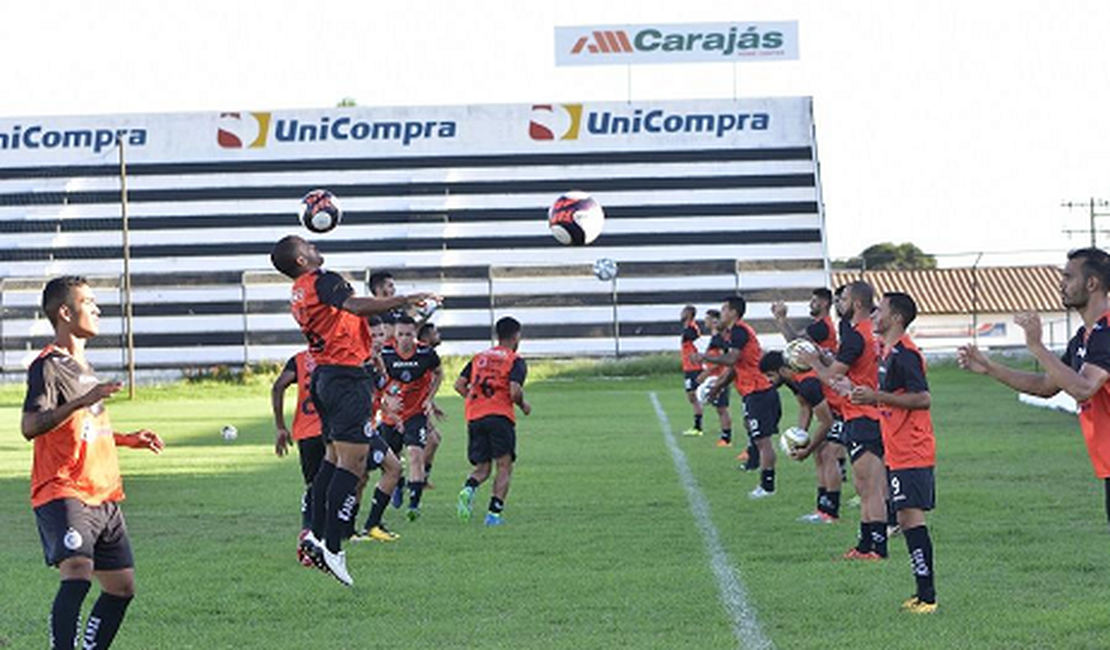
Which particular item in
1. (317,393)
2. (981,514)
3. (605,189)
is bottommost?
(981,514)

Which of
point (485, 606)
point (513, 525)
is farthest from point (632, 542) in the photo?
point (485, 606)

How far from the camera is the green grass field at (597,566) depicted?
367 inches

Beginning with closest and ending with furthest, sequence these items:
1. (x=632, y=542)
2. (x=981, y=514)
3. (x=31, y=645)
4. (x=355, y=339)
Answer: (x=31, y=645)
(x=355, y=339)
(x=632, y=542)
(x=981, y=514)

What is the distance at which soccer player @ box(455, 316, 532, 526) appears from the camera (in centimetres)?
1484

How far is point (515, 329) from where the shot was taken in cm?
1488

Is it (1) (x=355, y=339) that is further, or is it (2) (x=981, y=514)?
(2) (x=981, y=514)

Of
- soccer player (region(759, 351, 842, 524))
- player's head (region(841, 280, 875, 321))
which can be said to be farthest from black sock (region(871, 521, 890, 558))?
soccer player (region(759, 351, 842, 524))

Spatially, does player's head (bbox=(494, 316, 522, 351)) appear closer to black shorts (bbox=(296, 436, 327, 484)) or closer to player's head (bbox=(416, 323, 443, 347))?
player's head (bbox=(416, 323, 443, 347))

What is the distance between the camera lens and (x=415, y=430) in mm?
15688

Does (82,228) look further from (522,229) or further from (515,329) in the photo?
(515,329)

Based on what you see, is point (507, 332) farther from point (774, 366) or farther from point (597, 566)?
point (597, 566)

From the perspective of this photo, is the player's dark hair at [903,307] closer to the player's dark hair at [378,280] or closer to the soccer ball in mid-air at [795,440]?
the soccer ball in mid-air at [795,440]

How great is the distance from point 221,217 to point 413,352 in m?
50.3

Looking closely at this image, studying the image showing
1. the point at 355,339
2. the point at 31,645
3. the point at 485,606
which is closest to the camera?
the point at 31,645
